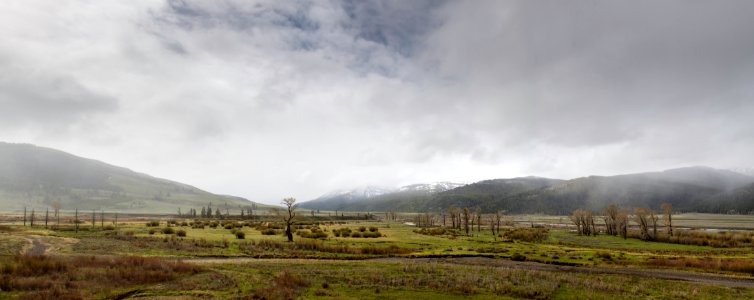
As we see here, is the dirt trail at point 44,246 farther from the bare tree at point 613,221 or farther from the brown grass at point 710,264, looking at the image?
the bare tree at point 613,221

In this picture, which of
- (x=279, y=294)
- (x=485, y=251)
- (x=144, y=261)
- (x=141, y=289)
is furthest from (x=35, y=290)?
(x=485, y=251)

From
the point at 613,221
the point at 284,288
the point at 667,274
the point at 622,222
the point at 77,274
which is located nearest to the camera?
the point at 284,288

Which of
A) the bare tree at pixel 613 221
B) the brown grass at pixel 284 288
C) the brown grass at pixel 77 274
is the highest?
the brown grass at pixel 77 274

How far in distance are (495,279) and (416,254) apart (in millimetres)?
22958

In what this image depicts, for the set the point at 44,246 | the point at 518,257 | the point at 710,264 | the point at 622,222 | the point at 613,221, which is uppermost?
the point at 44,246

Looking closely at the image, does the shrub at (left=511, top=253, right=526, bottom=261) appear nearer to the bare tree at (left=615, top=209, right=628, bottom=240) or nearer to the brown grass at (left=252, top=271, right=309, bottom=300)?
the brown grass at (left=252, top=271, right=309, bottom=300)

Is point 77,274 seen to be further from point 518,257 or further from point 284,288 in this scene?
point 518,257

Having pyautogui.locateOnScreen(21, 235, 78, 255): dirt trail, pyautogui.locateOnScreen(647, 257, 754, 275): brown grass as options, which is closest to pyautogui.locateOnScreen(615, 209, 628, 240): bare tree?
pyautogui.locateOnScreen(647, 257, 754, 275): brown grass

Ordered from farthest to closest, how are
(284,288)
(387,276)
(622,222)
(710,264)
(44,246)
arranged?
(622,222) → (44,246) → (710,264) → (387,276) → (284,288)

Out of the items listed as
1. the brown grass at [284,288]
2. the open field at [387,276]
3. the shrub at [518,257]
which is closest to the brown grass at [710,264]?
the open field at [387,276]

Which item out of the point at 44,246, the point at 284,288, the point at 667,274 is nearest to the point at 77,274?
the point at 284,288

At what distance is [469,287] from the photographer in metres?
28.7

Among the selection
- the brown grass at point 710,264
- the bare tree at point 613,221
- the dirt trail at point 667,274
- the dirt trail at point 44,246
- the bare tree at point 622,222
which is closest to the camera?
Answer: the dirt trail at point 667,274

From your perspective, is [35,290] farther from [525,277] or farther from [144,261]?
[525,277]
